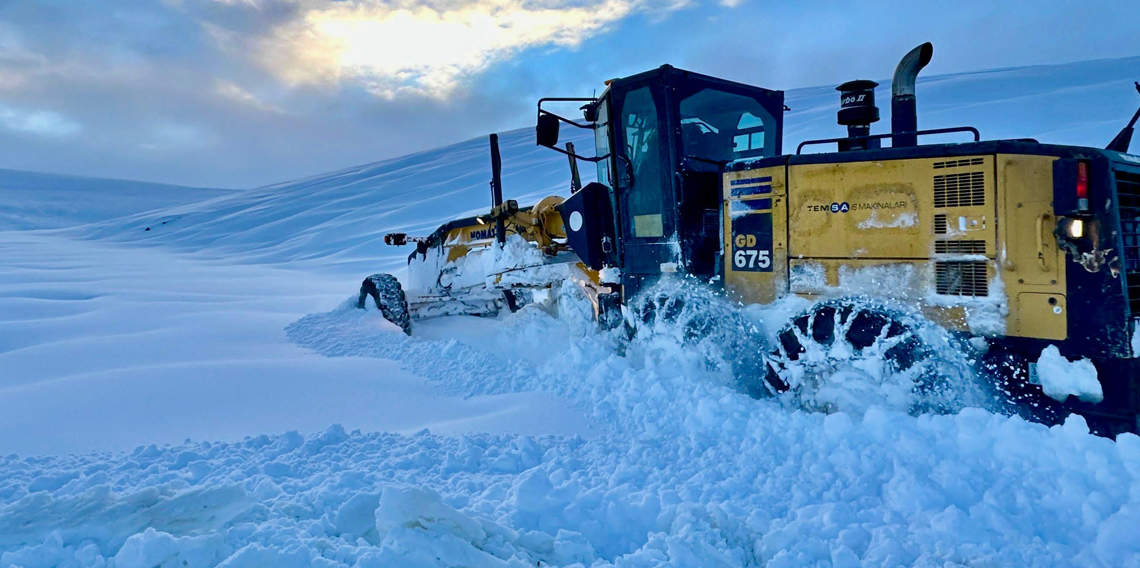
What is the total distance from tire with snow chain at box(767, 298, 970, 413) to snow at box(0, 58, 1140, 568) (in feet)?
0.82

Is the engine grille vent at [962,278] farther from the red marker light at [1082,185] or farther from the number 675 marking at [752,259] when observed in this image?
the number 675 marking at [752,259]

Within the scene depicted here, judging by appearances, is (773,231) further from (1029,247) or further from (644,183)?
(1029,247)

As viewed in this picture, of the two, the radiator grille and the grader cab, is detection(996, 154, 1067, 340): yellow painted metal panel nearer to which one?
the grader cab

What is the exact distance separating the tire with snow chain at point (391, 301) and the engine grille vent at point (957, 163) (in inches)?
195

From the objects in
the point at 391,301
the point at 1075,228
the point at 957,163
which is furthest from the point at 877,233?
the point at 391,301

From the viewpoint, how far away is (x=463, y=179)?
3166cm

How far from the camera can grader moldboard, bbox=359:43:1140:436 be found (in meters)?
3.60

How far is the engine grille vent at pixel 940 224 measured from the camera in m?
3.96

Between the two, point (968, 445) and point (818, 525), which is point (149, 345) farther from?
point (968, 445)

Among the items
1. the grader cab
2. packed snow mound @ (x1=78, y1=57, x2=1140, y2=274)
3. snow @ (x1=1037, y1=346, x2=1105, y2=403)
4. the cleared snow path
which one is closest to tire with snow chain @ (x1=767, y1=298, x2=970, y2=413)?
the grader cab

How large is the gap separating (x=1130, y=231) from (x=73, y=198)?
57022 millimetres

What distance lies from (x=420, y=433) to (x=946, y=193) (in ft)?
10.5

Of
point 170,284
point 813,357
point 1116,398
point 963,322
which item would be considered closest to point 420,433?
point 813,357

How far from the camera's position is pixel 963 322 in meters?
3.95
